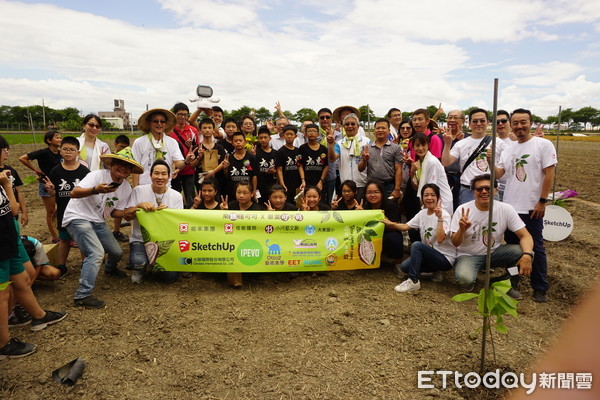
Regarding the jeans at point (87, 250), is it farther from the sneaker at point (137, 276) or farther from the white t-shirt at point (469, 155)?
the white t-shirt at point (469, 155)

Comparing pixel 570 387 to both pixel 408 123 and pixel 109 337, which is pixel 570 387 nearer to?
pixel 109 337

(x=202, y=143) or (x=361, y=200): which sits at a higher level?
(x=202, y=143)

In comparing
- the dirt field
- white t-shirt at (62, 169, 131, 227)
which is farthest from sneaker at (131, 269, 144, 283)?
white t-shirt at (62, 169, 131, 227)

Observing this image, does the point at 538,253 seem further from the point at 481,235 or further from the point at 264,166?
the point at 264,166

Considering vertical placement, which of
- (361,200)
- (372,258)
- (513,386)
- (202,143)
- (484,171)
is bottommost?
(513,386)

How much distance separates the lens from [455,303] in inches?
179

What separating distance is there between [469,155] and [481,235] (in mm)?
1429

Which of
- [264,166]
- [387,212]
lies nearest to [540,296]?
[387,212]

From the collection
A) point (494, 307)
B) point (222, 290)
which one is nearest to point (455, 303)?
point (494, 307)

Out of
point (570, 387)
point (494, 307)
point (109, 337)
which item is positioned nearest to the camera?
point (570, 387)

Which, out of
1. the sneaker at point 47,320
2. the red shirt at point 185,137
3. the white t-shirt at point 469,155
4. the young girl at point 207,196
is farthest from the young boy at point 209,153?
the white t-shirt at point 469,155

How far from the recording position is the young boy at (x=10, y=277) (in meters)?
3.39

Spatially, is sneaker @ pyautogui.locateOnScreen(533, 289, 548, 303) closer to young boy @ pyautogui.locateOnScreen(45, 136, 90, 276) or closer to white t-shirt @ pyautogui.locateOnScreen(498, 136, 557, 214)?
white t-shirt @ pyautogui.locateOnScreen(498, 136, 557, 214)

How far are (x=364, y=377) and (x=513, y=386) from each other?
1250 mm
